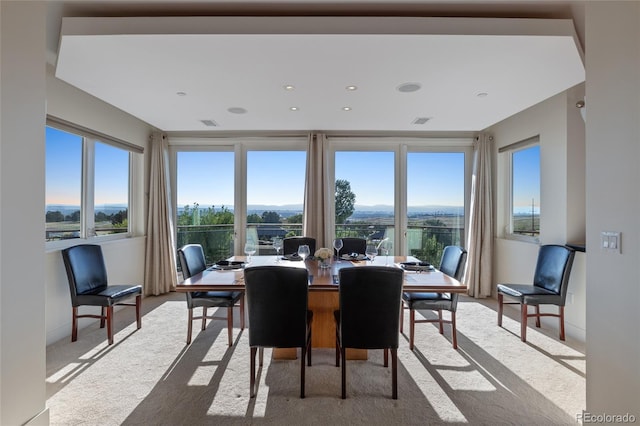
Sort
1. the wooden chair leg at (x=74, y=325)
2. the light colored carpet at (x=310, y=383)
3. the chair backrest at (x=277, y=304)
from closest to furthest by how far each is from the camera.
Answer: the light colored carpet at (x=310, y=383) → the chair backrest at (x=277, y=304) → the wooden chair leg at (x=74, y=325)

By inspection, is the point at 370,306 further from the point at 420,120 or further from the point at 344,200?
the point at 344,200

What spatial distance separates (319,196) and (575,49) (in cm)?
329

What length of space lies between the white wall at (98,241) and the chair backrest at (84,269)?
200 millimetres

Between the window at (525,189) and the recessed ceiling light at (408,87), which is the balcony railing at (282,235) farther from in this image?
the recessed ceiling light at (408,87)

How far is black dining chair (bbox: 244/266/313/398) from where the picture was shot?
2160mm

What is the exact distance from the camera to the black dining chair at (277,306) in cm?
216

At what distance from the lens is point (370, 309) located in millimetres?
2178

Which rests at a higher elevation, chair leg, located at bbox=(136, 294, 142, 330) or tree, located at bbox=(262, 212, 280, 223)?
tree, located at bbox=(262, 212, 280, 223)

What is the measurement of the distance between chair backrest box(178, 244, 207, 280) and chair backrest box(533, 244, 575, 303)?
375cm

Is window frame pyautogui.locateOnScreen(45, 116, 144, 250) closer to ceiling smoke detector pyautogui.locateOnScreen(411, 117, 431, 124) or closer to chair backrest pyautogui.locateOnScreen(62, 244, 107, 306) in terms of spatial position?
chair backrest pyautogui.locateOnScreen(62, 244, 107, 306)

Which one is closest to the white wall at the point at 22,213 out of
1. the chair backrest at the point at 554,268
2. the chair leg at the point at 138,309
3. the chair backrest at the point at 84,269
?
the chair backrest at the point at 84,269

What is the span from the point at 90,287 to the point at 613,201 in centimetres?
435

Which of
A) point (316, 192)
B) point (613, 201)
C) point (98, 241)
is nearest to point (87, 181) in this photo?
point (98, 241)

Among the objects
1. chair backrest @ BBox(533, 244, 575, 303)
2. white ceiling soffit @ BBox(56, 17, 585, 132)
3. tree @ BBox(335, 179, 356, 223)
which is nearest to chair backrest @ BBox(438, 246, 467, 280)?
chair backrest @ BBox(533, 244, 575, 303)
